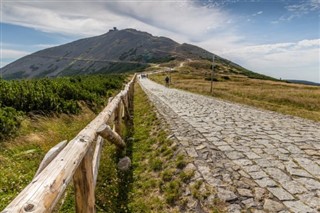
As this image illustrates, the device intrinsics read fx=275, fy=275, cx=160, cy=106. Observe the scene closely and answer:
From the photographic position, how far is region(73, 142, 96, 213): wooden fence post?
4.29m

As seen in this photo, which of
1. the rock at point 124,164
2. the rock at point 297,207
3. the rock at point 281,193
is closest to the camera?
the rock at point 297,207

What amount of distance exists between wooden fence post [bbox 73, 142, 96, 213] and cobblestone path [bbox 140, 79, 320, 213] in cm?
267

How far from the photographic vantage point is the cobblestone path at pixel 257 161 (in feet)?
18.0

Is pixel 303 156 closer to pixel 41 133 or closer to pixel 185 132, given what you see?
pixel 185 132

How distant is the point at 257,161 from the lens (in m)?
7.29

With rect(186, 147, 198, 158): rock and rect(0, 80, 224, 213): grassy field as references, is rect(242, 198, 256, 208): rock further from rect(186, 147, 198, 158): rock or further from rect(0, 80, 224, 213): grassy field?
rect(186, 147, 198, 158): rock

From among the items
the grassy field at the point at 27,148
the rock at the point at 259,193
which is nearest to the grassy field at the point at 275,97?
the rock at the point at 259,193

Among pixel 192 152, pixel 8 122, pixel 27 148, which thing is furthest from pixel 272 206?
pixel 8 122

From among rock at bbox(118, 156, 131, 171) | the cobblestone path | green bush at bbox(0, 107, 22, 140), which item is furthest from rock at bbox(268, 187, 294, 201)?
green bush at bbox(0, 107, 22, 140)

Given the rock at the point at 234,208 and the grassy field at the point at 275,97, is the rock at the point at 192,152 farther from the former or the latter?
the grassy field at the point at 275,97

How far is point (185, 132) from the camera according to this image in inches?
409

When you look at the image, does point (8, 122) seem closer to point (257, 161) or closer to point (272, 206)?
point (257, 161)

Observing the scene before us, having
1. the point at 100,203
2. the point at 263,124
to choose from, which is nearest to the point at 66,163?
the point at 100,203

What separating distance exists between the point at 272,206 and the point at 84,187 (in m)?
3.50
